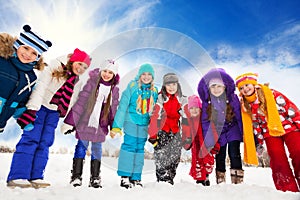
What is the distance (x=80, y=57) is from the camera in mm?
3926

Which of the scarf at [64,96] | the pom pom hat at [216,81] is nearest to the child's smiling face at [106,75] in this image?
the scarf at [64,96]

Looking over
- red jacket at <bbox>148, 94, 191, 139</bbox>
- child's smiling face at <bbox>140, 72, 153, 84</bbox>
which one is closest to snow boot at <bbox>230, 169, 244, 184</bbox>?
red jacket at <bbox>148, 94, 191, 139</bbox>

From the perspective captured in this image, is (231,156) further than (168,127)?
No

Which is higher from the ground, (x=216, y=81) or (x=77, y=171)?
(x=216, y=81)

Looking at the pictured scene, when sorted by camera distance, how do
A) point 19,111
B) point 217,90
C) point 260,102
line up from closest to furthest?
point 19,111 < point 260,102 < point 217,90

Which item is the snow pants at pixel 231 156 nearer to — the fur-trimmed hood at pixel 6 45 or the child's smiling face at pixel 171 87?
the child's smiling face at pixel 171 87

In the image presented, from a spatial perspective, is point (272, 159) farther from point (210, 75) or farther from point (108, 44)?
point (108, 44)

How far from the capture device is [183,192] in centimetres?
299

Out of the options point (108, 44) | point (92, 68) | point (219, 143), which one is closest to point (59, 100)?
point (92, 68)

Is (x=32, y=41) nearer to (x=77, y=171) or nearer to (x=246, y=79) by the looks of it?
(x=77, y=171)

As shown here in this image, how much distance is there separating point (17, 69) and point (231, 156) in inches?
115

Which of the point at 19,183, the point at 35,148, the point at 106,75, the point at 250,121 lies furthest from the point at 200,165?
the point at 19,183

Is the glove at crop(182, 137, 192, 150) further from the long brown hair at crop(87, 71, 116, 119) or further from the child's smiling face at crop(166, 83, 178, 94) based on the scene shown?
the long brown hair at crop(87, 71, 116, 119)

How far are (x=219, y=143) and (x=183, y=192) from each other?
121 centimetres
